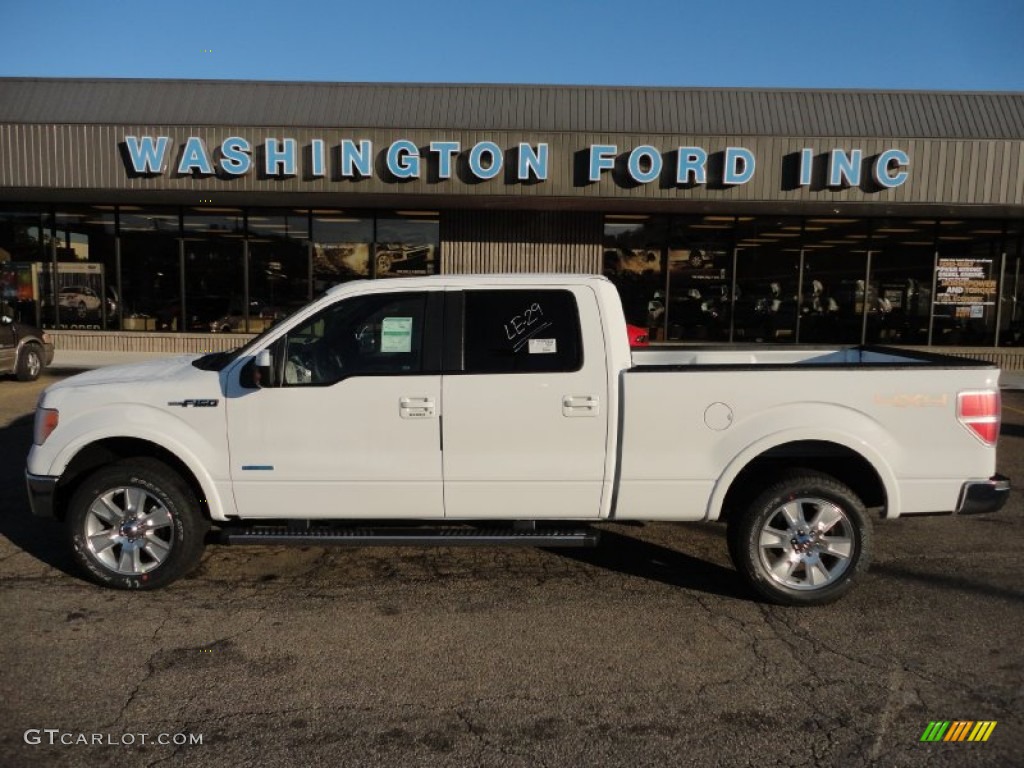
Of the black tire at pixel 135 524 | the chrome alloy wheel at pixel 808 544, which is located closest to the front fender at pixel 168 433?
the black tire at pixel 135 524

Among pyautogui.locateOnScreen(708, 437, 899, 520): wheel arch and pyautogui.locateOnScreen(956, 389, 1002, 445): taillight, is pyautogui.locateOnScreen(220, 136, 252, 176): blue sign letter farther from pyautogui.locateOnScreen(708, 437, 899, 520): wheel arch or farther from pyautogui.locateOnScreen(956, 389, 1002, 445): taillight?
pyautogui.locateOnScreen(956, 389, 1002, 445): taillight

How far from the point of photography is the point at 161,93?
1672 cm

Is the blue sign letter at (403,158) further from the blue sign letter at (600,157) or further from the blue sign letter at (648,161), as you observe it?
the blue sign letter at (648,161)

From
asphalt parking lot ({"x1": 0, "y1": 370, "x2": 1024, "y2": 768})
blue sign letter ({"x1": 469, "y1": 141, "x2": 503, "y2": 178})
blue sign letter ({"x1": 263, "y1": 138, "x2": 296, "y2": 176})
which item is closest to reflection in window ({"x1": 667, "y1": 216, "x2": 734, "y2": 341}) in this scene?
blue sign letter ({"x1": 469, "y1": 141, "x2": 503, "y2": 178})

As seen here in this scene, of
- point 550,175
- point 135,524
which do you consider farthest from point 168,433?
point 550,175

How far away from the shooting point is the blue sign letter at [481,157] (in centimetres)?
1415

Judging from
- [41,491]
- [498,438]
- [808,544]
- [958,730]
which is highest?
[498,438]

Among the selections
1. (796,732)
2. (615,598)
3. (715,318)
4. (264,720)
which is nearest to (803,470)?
(615,598)

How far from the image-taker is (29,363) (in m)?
13.5

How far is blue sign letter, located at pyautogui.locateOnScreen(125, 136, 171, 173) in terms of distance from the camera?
1436cm

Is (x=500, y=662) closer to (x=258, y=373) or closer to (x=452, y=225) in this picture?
(x=258, y=373)

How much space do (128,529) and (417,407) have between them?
6.07 feet

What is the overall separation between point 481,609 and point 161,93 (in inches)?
626

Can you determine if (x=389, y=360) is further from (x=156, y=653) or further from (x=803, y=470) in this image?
(x=803, y=470)
